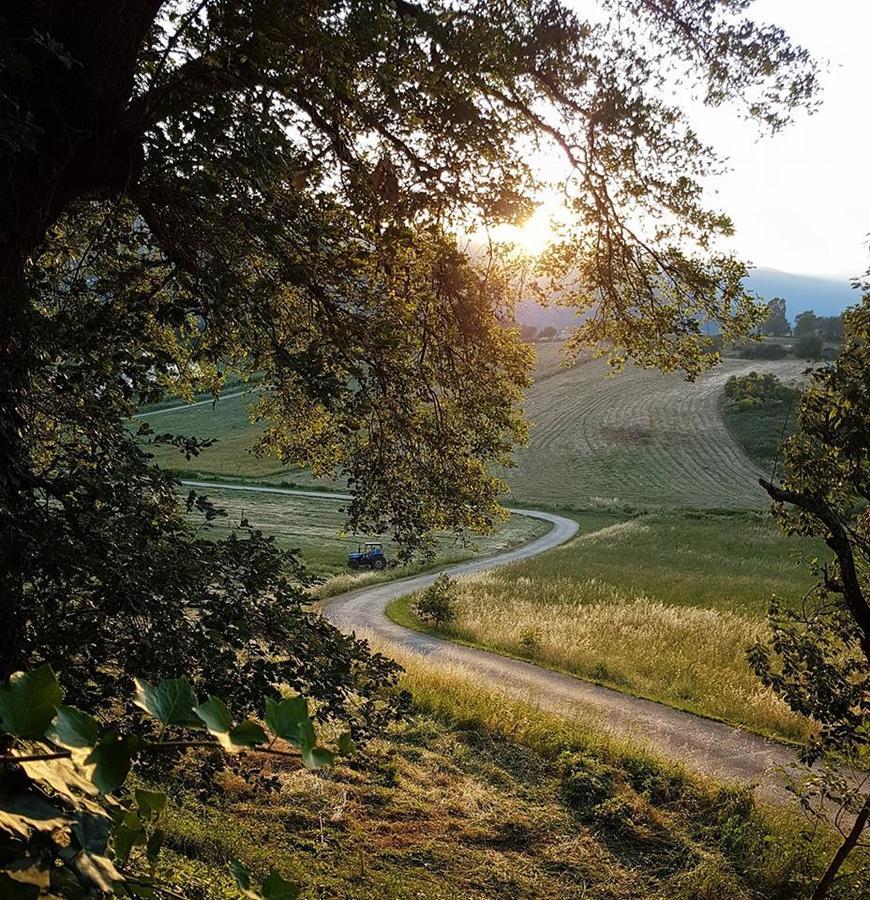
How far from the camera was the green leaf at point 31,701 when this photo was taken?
2.67ft

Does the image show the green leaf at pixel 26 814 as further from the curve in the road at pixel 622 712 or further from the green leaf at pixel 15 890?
the curve in the road at pixel 622 712

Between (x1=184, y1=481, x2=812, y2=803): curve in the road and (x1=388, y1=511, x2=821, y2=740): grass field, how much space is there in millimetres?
634

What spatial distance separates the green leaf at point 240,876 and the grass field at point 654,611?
667cm

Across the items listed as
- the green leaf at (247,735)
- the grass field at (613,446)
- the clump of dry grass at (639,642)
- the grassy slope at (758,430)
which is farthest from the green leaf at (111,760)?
the grassy slope at (758,430)

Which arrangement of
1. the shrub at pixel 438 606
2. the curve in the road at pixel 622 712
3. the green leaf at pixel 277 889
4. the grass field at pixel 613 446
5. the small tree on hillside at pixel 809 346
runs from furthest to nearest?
the small tree on hillside at pixel 809 346, the grass field at pixel 613 446, the shrub at pixel 438 606, the curve in the road at pixel 622 712, the green leaf at pixel 277 889

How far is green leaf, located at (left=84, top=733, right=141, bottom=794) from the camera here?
32.3 inches

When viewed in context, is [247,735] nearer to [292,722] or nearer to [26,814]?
[292,722]

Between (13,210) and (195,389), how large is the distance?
136 inches

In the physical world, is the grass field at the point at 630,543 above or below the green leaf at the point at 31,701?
below

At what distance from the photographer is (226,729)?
863 mm

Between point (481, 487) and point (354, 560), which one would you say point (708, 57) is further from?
point (354, 560)

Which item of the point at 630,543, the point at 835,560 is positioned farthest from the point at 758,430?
the point at 835,560

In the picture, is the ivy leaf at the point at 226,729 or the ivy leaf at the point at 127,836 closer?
the ivy leaf at the point at 226,729

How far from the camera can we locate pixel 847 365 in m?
5.61
